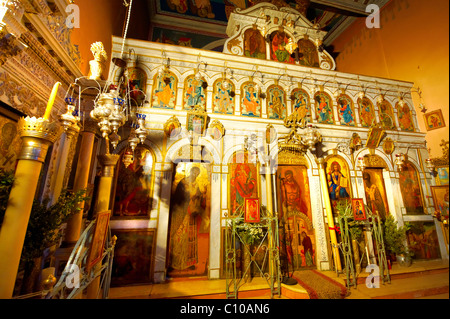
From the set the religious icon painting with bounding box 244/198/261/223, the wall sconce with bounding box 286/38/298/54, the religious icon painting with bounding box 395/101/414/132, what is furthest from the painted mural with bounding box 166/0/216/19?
the religious icon painting with bounding box 244/198/261/223

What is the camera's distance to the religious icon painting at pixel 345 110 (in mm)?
7148

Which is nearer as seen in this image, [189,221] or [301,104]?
[189,221]

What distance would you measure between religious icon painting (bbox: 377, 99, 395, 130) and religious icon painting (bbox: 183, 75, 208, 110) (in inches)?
287

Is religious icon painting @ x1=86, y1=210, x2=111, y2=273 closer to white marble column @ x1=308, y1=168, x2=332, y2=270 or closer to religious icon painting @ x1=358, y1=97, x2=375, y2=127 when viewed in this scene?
white marble column @ x1=308, y1=168, x2=332, y2=270

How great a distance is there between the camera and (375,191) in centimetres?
661

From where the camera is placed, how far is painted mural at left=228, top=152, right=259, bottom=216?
5.58m

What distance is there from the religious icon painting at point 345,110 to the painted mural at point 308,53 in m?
1.77

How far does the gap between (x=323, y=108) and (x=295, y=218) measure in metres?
4.44

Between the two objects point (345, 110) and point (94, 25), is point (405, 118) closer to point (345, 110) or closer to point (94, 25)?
point (345, 110)

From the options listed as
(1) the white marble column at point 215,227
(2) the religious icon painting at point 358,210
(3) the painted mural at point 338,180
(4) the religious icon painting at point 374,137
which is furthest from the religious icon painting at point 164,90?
(4) the religious icon painting at point 374,137

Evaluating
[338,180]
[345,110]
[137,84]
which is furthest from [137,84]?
[345,110]
